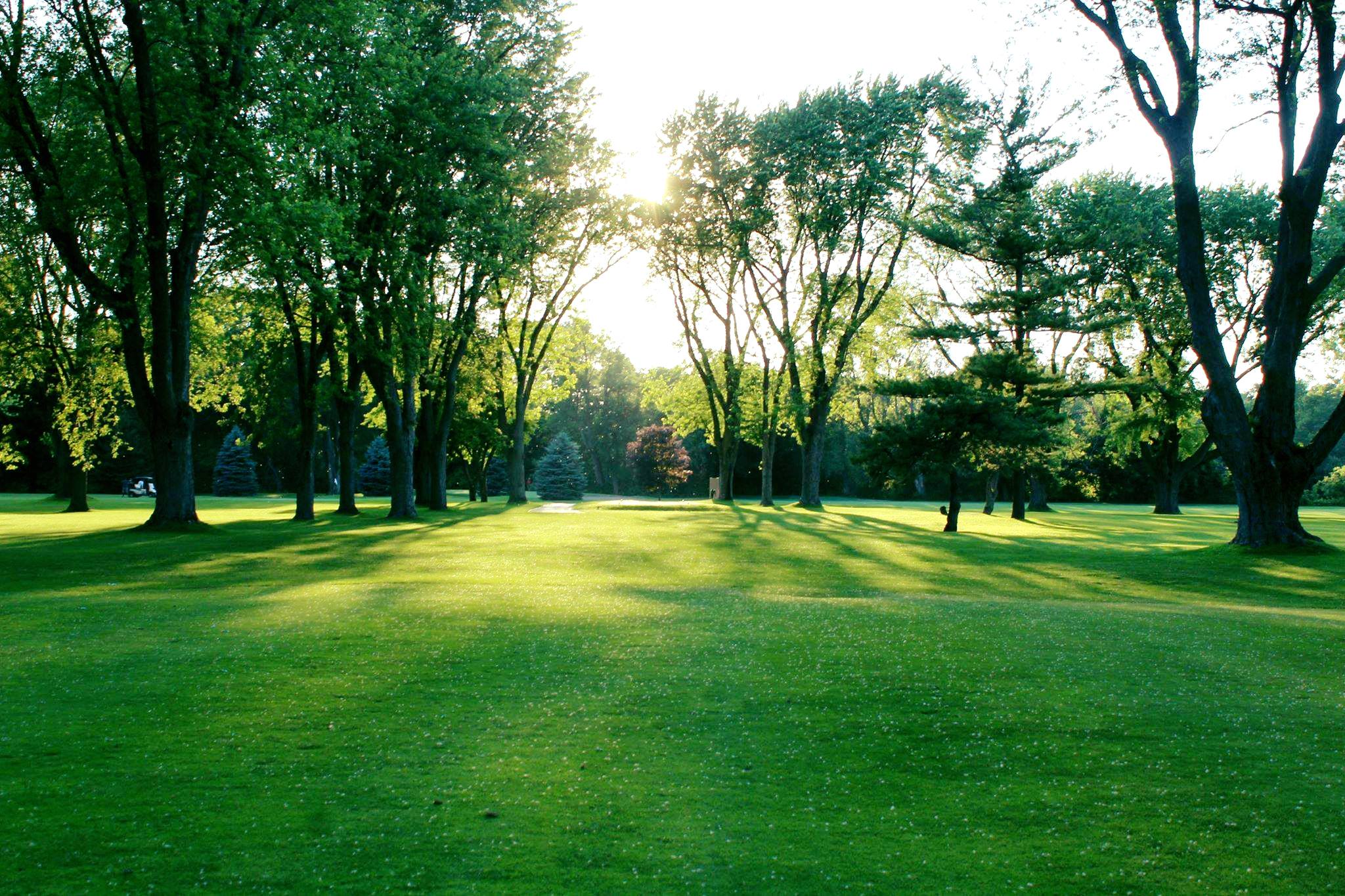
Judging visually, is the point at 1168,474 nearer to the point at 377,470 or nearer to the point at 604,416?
the point at 377,470

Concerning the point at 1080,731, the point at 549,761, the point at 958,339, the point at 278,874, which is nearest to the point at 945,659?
the point at 1080,731

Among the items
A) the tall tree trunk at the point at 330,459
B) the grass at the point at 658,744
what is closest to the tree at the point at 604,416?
the tall tree trunk at the point at 330,459

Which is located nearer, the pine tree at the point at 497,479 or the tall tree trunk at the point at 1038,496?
the tall tree trunk at the point at 1038,496

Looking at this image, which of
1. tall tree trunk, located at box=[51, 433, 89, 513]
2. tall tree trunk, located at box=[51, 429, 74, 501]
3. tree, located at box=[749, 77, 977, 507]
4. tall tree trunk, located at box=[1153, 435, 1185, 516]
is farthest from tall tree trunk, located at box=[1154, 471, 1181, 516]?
tall tree trunk, located at box=[51, 429, 74, 501]

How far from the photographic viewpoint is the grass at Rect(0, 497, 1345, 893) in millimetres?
4457

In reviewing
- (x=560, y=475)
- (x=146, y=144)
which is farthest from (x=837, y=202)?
(x=560, y=475)

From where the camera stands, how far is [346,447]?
119 feet

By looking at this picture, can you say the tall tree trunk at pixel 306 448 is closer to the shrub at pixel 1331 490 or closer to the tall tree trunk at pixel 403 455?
the tall tree trunk at pixel 403 455

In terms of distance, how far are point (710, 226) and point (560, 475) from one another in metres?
31.0

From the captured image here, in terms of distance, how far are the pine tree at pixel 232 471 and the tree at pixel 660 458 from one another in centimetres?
3008

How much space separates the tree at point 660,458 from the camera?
74.9 meters

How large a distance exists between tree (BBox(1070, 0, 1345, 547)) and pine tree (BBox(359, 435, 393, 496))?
5790 centimetres

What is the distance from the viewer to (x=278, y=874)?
4246 millimetres

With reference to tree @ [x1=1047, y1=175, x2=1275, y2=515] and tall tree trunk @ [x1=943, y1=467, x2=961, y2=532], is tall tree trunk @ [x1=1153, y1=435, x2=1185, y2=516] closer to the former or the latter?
tree @ [x1=1047, y1=175, x2=1275, y2=515]
